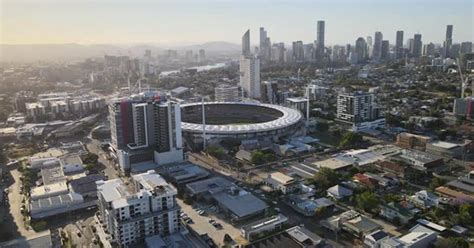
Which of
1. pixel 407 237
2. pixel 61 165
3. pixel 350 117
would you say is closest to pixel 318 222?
pixel 407 237

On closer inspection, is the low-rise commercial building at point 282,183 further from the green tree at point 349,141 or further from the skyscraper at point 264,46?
the skyscraper at point 264,46

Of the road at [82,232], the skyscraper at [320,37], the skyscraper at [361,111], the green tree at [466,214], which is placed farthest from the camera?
the skyscraper at [320,37]

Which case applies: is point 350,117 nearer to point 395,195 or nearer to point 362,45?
point 395,195

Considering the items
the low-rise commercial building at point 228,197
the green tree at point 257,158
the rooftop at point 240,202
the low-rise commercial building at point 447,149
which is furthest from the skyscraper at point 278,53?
the rooftop at point 240,202

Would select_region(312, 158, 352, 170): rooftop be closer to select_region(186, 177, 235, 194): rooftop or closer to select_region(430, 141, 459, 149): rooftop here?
select_region(186, 177, 235, 194): rooftop

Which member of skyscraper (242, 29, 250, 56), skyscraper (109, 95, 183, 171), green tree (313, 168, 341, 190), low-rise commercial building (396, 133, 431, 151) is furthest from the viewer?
skyscraper (242, 29, 250, 56)

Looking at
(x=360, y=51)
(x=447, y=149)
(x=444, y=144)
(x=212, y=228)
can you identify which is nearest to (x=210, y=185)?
(x=212, y=228)

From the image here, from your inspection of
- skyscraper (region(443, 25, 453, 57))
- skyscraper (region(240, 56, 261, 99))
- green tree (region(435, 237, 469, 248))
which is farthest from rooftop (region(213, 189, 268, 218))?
skyscraper (region(443, 25, 453, 57))

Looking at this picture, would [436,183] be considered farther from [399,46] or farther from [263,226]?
[399,46]
